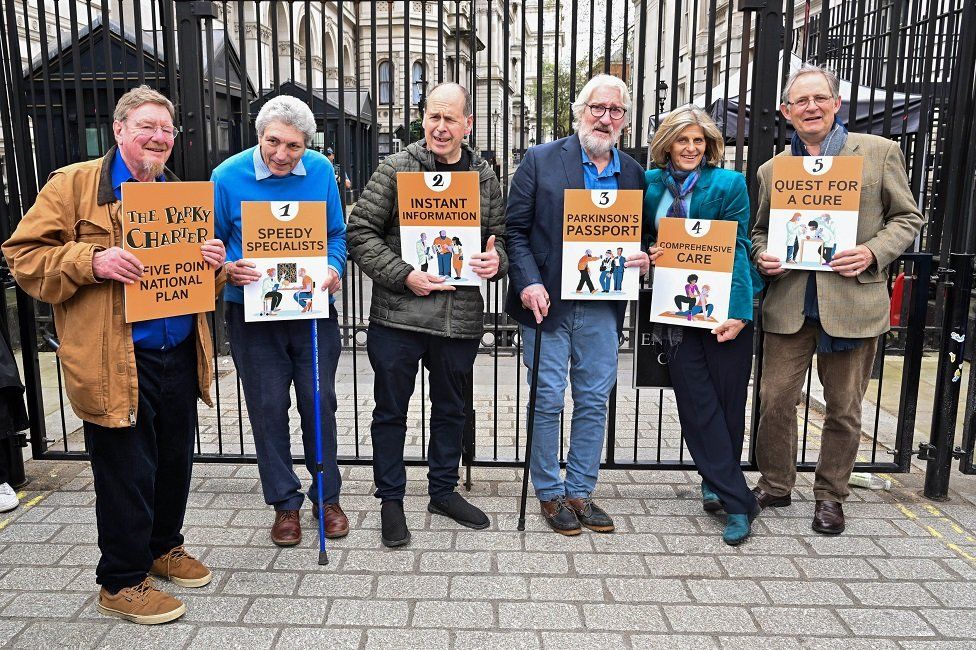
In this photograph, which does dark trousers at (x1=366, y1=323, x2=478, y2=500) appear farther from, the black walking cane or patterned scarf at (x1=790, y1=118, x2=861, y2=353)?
patterned scarf at (x1=790, y1=118, x2=861, y2=353)

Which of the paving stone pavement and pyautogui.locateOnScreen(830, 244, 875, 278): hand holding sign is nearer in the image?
the paving stone pavement

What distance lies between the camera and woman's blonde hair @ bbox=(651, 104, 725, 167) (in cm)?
339

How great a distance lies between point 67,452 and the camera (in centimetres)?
444

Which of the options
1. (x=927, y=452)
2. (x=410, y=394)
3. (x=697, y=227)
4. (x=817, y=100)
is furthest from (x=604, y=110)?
(x=927, y=452)

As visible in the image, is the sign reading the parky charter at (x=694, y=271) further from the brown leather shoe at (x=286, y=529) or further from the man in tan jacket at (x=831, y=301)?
the brown leather shoe at (x=286, y=529)

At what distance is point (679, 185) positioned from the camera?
355cm

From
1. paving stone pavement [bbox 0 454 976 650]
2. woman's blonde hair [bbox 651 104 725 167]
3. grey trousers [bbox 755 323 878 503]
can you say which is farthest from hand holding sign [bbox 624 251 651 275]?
paving stone pavement [bbox 0 454 976 650]

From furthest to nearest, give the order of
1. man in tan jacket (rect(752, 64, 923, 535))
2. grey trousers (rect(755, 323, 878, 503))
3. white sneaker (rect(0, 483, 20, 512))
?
white sneaker (rect(0, 483, 20, 512)), grey trousers (rect(755, 323, 878, 503)), man in tan jacket (rect(752, 64, 923, 535))

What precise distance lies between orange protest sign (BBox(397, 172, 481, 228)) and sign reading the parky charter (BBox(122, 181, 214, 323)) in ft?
2.79

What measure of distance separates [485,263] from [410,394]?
754mm

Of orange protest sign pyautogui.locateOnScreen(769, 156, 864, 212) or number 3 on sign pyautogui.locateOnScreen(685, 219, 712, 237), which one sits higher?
orange protest sign pyautogui.locateOnScreen(769, 156, 864, 212)

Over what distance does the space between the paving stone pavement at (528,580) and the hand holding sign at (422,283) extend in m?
1.23

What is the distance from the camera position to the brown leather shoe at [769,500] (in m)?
3.98

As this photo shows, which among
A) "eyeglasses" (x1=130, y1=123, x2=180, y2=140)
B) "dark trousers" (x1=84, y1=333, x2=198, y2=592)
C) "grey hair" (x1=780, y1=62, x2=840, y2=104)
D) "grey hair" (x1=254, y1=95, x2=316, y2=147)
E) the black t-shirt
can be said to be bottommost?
"dark trousers" (x1=84, y1=333, x2=198, y2=592)
